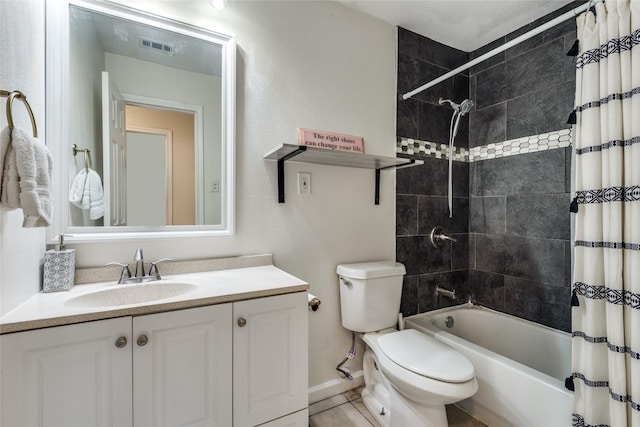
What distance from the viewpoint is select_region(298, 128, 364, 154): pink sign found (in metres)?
1.59

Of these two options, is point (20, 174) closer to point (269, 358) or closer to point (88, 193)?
point (88, 193)

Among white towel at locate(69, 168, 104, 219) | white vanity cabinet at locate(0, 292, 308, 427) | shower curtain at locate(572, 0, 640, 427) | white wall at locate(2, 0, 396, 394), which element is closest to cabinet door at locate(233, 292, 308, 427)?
white vanity cabinet at locate(0, 292, 308, 427)

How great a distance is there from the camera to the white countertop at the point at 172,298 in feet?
2.57

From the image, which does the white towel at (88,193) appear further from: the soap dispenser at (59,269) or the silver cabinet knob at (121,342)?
the silver cabinet knob at (121,342)

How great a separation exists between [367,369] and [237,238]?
3.69 ft

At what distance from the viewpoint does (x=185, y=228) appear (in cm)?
138

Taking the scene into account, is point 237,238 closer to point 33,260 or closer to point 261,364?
point 261,364

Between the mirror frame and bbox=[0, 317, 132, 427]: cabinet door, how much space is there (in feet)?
1.65

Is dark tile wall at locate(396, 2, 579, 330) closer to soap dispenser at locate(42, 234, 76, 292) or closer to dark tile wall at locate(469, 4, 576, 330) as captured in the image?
dark tile wall at locate(469, 4, 576, 330)

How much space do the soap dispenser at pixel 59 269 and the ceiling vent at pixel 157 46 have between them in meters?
0.95

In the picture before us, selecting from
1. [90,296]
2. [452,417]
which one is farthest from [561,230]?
[90,296]

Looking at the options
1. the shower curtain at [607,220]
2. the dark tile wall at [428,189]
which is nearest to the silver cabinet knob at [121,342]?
the dark tile wall at [428,189]

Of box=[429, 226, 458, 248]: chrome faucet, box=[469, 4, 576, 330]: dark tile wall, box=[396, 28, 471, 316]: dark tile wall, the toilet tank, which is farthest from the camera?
box=[429, 226, 458, 248]: chrome faucet

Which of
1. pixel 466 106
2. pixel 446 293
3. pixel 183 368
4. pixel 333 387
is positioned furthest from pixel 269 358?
pixel 466 106
